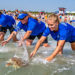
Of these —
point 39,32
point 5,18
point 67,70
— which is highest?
point 5,18

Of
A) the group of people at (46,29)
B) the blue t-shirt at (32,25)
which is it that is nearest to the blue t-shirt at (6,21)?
the group of people at (46,29)

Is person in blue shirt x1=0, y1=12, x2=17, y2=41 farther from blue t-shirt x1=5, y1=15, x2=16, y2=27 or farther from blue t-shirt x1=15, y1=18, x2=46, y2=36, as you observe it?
blue t-shirt x1=15, y1=18, x2=46, y2=36

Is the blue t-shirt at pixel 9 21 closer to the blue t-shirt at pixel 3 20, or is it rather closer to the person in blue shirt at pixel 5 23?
the person in blue shirt at pixel 5 23

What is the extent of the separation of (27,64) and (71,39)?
1415mm

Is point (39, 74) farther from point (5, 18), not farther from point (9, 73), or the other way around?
point (5, 18)

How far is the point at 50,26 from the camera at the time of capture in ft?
13.0

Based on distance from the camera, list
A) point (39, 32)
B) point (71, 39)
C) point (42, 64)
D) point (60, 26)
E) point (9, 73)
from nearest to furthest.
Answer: point (9, 73) < point (60, 26) < point (42, 64) < point (71, 39) < point (39, 32)

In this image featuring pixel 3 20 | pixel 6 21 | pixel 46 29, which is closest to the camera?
pixel 46 29

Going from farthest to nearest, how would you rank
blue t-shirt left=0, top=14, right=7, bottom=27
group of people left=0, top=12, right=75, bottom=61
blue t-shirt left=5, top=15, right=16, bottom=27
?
blue t-shirt left=5, top=15, right=16, bottom=27, blue t-shirt left=0, top=14, right=7, bottom=27, group of people left=0, top=12, right=75, bottom=61

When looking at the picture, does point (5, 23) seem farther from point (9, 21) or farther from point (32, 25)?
point (32, 25)

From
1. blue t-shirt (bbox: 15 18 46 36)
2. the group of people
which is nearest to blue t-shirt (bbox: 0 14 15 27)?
the group of people

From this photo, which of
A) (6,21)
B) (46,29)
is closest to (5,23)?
(6,21)

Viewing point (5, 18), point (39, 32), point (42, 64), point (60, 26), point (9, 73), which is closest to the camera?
point (9, 73)

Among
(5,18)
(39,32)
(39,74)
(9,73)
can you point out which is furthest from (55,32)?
(5,18)
